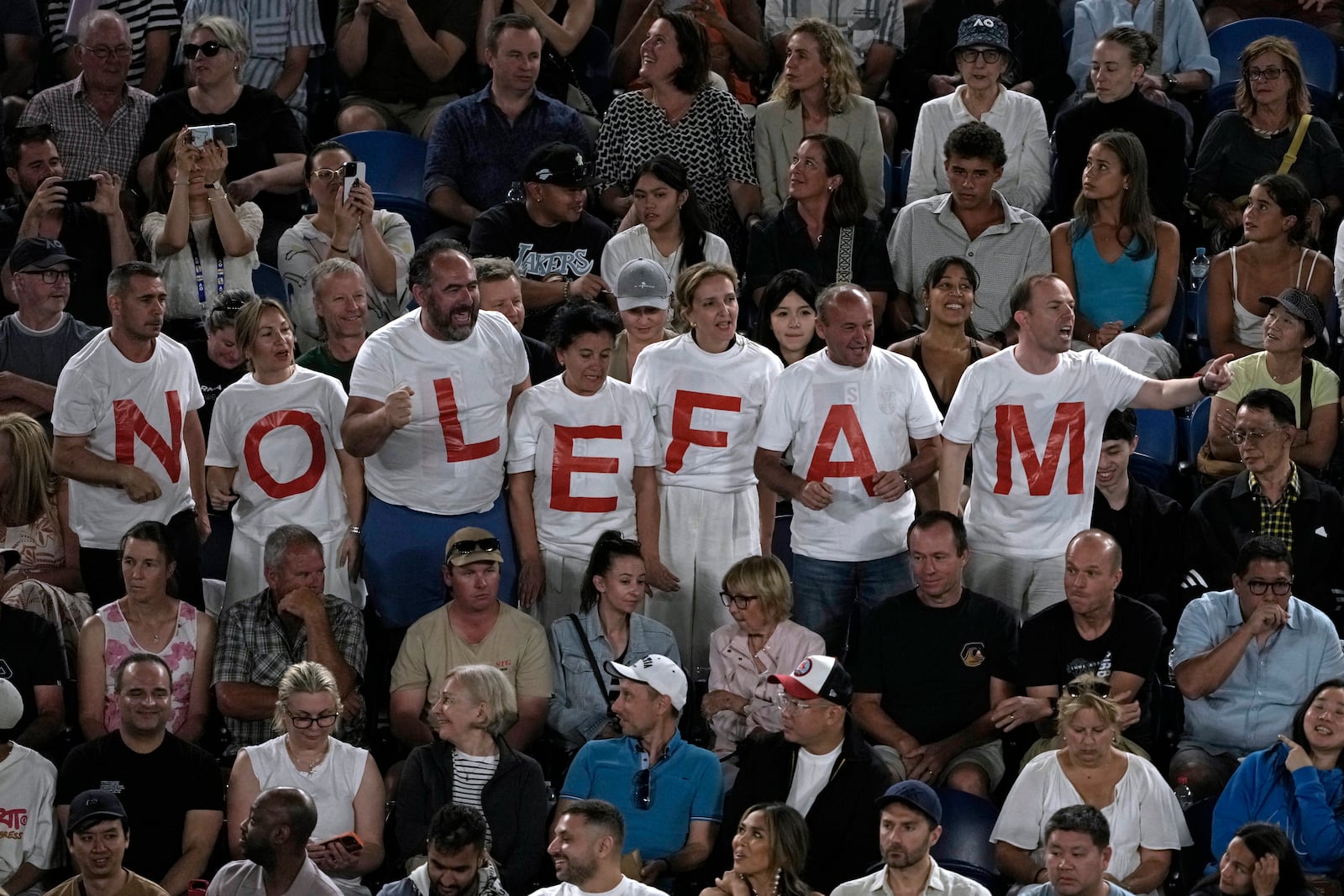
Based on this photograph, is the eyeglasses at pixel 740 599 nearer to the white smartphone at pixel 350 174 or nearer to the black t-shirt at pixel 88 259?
the white smartphone at pixel 350 174

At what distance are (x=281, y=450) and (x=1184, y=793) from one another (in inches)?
139

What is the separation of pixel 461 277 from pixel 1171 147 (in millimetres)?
3701

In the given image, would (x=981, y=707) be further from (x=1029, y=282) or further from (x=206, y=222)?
(x=206, y=222)

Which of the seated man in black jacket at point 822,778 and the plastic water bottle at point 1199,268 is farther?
the plastic water bottle at point 1199,268

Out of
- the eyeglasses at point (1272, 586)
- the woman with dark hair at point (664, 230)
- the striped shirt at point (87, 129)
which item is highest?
the striped shirt at point (87, 129)

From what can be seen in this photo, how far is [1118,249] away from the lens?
30.2 ft

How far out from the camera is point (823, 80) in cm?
980

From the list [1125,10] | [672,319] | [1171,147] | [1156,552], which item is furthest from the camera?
[1125,10]

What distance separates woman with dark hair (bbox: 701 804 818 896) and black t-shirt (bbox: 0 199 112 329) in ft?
14.1

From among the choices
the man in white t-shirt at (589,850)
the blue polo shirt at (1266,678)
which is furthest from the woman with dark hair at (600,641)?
the blue polo shirt at (1266,678)

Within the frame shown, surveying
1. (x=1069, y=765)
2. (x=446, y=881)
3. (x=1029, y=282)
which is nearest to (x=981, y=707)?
(x=1069, y=765)

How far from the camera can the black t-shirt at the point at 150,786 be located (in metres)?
7.22

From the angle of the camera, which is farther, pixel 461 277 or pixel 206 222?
pixel 206 222

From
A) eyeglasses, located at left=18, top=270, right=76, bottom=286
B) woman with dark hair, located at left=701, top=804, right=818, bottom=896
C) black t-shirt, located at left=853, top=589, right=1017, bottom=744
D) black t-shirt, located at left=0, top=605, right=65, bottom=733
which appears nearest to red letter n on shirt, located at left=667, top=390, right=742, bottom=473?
black t-shirt, located at left=853, top=589, right=1017, bottom=744
